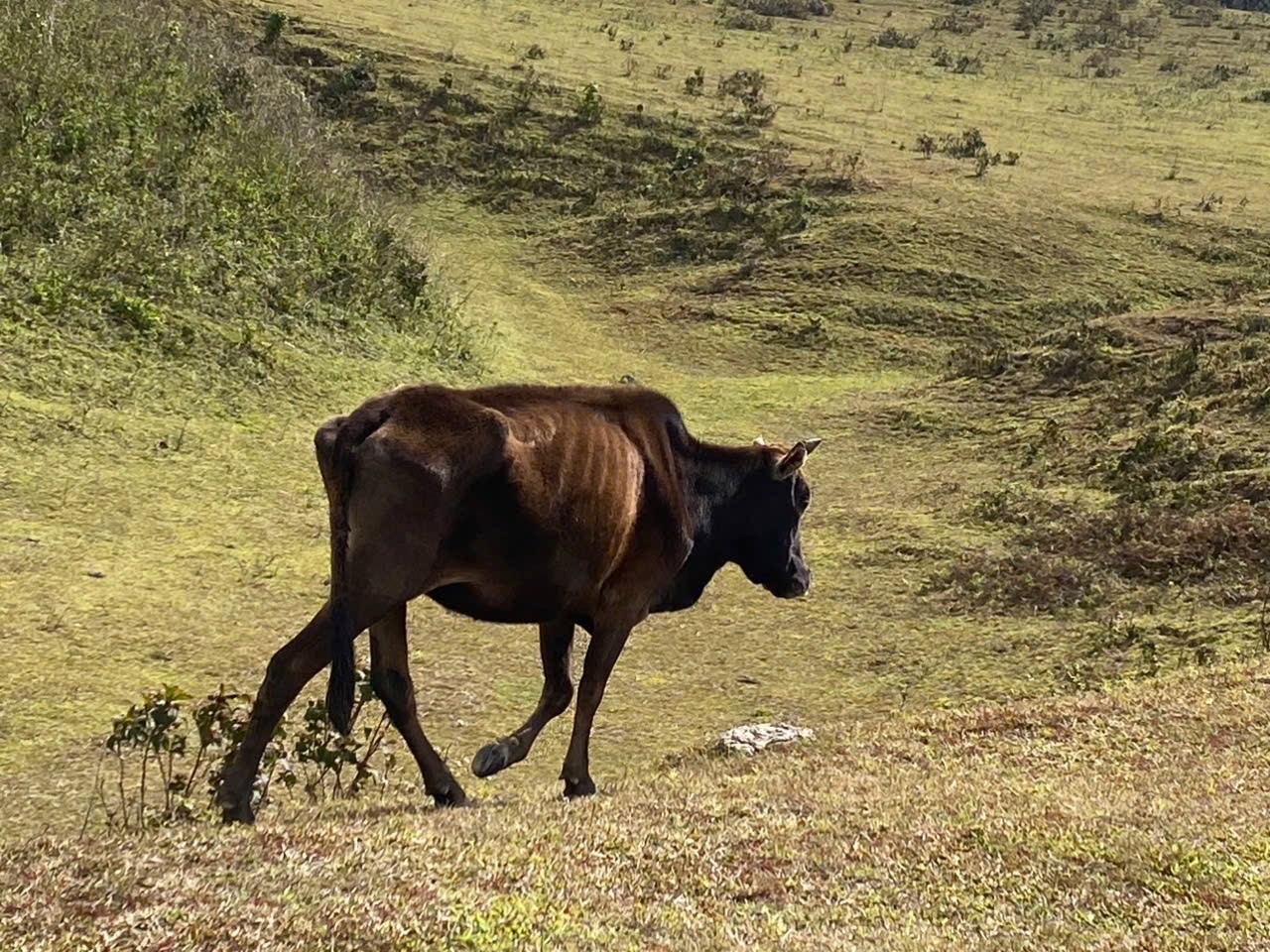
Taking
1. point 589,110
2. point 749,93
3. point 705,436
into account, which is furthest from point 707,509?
point 749,93

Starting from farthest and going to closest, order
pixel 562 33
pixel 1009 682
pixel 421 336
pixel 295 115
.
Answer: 1. pixel 562 33
2. pixel 295 115
3. pixel 421 336
4. pixel 1009 682

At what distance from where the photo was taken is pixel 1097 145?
36000mm

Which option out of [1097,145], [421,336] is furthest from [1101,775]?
[1097,145]

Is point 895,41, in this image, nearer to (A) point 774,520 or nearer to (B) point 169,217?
(B) point 169,217

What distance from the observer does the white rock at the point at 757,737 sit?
9094mm

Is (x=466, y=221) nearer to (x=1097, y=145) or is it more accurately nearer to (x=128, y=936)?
(x=1097, y=145)

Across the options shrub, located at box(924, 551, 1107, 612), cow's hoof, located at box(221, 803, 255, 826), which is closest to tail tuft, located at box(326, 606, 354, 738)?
cow's hoof, located at box(221, 803, 255, 826)

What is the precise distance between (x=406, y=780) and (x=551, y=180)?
24.2 metres

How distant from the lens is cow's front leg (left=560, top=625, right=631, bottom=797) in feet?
24.7

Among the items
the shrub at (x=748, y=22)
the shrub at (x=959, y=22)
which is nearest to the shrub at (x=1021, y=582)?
the shrub at (x=748, y=22)

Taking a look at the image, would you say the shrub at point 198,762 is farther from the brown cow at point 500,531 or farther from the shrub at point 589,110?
the shrub at point 589,110

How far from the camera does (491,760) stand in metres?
7.33

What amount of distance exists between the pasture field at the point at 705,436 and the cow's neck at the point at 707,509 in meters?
1.03

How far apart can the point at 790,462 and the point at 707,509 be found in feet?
1.96
